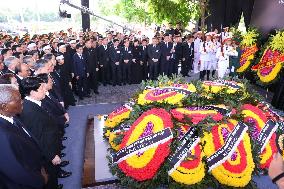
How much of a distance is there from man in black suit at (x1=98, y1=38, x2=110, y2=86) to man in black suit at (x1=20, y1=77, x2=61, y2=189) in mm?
5884

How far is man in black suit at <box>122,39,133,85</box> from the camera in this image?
9.57 m

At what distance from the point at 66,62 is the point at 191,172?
15.7 feet

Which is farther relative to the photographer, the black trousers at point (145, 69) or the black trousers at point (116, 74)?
the black trousers at point (145, 69)

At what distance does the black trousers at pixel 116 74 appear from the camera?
9602 mm

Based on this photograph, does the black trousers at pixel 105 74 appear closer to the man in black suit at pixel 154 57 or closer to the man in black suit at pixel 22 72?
the man in black suit at pixel 154 57

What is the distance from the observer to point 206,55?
10.3 meters

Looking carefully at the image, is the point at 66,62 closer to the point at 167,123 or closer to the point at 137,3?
the point at 167,123

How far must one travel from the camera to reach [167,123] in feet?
13.8

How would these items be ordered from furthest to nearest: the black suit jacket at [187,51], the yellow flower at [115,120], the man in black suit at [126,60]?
the black suit jacket at [187,51] < the man in black suit at [126,60] < the yellow flower at [115,120]

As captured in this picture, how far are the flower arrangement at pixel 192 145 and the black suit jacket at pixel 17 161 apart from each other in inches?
62.2

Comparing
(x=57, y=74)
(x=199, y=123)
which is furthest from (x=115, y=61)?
(x=199, y=123)

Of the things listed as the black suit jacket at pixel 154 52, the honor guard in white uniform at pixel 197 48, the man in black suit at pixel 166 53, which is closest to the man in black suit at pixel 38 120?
the black suit jacket at pixel 154 52

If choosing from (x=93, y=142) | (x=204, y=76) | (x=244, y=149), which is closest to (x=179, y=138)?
(x=244, y=149)

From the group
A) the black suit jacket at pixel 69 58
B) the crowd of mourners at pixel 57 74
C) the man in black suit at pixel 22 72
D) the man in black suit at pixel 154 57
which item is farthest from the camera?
the man in black suit at pixel 154 57
